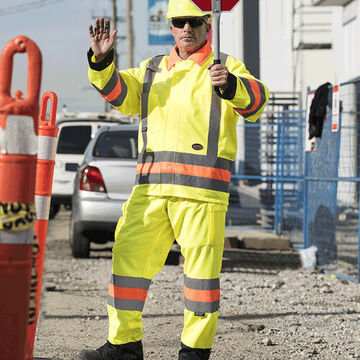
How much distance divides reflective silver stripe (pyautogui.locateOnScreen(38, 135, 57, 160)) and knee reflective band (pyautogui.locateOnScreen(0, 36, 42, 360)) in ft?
4.84

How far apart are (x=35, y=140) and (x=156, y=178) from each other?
178cm

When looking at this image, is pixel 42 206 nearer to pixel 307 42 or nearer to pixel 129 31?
pixel 307 42

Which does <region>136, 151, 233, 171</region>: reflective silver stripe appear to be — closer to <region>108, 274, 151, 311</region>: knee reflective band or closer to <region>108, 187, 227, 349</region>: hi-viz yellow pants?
<region>108, 187, 227, 349</region>: hi-viz yellow pants

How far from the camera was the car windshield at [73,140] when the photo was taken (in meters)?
16.1

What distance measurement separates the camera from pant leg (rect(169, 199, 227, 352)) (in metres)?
4.30

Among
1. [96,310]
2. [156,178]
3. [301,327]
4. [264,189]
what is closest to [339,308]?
[301,327]

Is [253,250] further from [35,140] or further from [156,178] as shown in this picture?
[35,140]

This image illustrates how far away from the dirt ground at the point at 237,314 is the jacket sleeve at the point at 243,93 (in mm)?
1722

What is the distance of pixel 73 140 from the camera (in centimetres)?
1620

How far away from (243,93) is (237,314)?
3.04 meters

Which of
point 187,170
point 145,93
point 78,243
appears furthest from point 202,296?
point 78,243

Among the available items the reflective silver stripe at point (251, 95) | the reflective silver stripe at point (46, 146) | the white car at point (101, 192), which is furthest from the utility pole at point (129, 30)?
the reflective silver stripe at point (46, 146)

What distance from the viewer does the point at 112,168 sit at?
392 inches

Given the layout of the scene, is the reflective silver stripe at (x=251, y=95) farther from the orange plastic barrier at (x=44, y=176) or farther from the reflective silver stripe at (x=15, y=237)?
the reflective silver stripe at (x=15, y=237)
